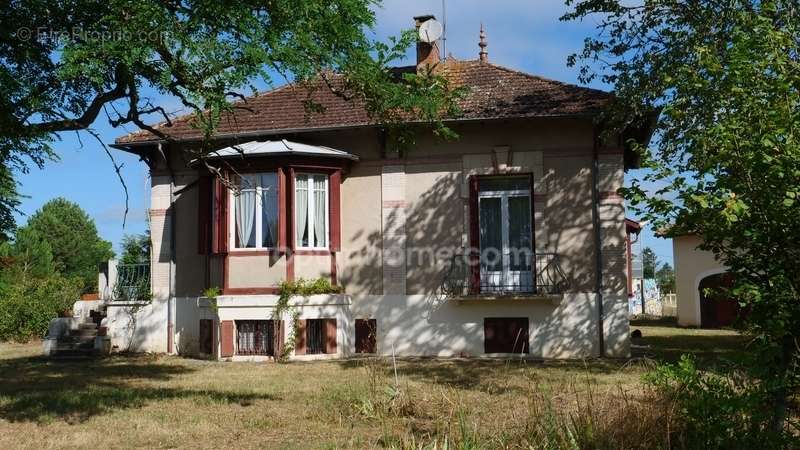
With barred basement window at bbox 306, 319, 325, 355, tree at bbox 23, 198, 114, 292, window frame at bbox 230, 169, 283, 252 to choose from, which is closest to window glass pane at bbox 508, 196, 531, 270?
barred basement window at bbox 306, 319, 325, 355

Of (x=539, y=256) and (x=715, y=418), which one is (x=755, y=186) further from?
(x=539, y=256)

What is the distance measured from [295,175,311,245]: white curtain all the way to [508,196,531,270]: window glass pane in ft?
14.3

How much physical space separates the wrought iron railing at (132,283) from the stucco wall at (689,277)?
1868 centimetres

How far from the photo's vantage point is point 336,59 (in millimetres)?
9625

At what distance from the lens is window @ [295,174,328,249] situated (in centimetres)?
1627

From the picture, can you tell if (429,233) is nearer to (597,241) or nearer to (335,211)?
(335,211)

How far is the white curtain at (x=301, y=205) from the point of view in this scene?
1625 centimetres

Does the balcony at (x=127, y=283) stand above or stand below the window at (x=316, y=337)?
above

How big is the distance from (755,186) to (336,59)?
5.62 metres

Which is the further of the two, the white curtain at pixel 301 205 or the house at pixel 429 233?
the white curtain at pixel 301 205

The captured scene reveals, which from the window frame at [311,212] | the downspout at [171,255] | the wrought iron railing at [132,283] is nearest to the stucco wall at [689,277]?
the window frame at [311,212]

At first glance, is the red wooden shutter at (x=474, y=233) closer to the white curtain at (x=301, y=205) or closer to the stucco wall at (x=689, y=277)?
the white curtain at (x=301, y=205)

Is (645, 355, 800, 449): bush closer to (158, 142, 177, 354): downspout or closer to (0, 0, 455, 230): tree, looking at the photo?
(0, 0, 455, 230): tree

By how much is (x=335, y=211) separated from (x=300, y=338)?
2.77 m
